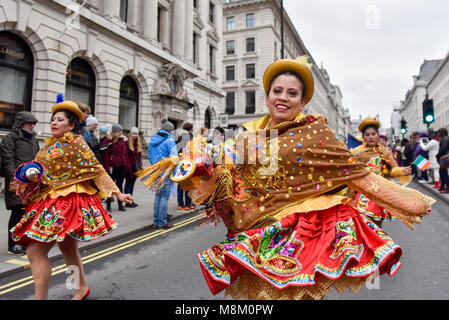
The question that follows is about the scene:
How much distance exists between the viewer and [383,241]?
1.55 meters

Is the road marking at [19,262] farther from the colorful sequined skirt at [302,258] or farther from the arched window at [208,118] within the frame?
the arched window at [208,118]

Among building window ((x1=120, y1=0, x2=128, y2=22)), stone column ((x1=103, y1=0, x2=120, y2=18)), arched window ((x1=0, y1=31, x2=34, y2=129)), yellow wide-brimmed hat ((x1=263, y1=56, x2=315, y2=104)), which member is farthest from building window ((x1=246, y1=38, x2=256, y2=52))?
yellow wide-brimmed hat ((x1=263, y1=56, x2=315, y2=104))

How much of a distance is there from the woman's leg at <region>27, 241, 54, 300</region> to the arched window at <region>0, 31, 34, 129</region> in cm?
1014

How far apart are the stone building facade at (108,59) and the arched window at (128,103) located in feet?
0.18

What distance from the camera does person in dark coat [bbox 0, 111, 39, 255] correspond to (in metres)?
4.36

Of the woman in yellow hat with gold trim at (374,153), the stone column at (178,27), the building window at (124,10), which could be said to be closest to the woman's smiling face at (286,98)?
the woman in yellow hat with gold trim at (374,153)

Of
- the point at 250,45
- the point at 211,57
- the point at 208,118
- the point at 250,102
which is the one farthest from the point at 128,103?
the point at 250,45

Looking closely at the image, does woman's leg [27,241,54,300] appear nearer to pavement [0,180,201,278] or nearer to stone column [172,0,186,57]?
pavement [0,180,201,278]
